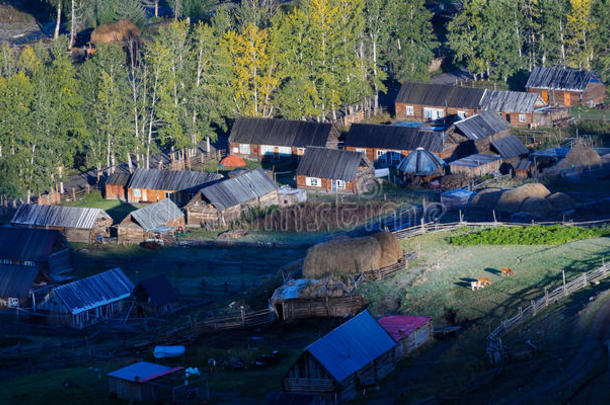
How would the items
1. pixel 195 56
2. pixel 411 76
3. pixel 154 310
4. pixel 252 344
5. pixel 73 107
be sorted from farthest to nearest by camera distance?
pixel 411 76, pixel 195 56, pixel 73 107, pixel 154 310, pixel 252 344

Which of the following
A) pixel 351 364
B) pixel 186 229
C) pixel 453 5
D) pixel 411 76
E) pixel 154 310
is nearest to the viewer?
pixel 351 364

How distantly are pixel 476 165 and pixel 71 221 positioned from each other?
106 feet

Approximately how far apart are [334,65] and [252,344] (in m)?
53.9

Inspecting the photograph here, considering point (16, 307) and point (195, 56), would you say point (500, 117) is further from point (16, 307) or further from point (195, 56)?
point (16, 307)

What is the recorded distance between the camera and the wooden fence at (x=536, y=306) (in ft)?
172

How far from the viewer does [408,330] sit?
2178 inches

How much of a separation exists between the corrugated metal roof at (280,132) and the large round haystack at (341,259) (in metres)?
34.1

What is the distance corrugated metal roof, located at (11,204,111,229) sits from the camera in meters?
83.8

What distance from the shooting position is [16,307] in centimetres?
7081

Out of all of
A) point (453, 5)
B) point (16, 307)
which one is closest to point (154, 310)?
point (16, 307)

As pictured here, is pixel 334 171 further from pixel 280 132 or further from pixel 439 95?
pixel 439 95

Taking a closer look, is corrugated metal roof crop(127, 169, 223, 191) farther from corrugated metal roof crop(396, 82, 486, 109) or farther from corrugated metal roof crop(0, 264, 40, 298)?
corrugated metal roof crop(396, 82, 486, 109)

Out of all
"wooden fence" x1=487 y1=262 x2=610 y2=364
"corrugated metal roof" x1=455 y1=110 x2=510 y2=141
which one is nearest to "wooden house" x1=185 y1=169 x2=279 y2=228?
"corrugated metal roof" x1=455 y1=110 x2=510 y2=141

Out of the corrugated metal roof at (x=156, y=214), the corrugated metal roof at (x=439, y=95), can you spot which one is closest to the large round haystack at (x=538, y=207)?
the corrugated metal roof at (x=156, y=214)
